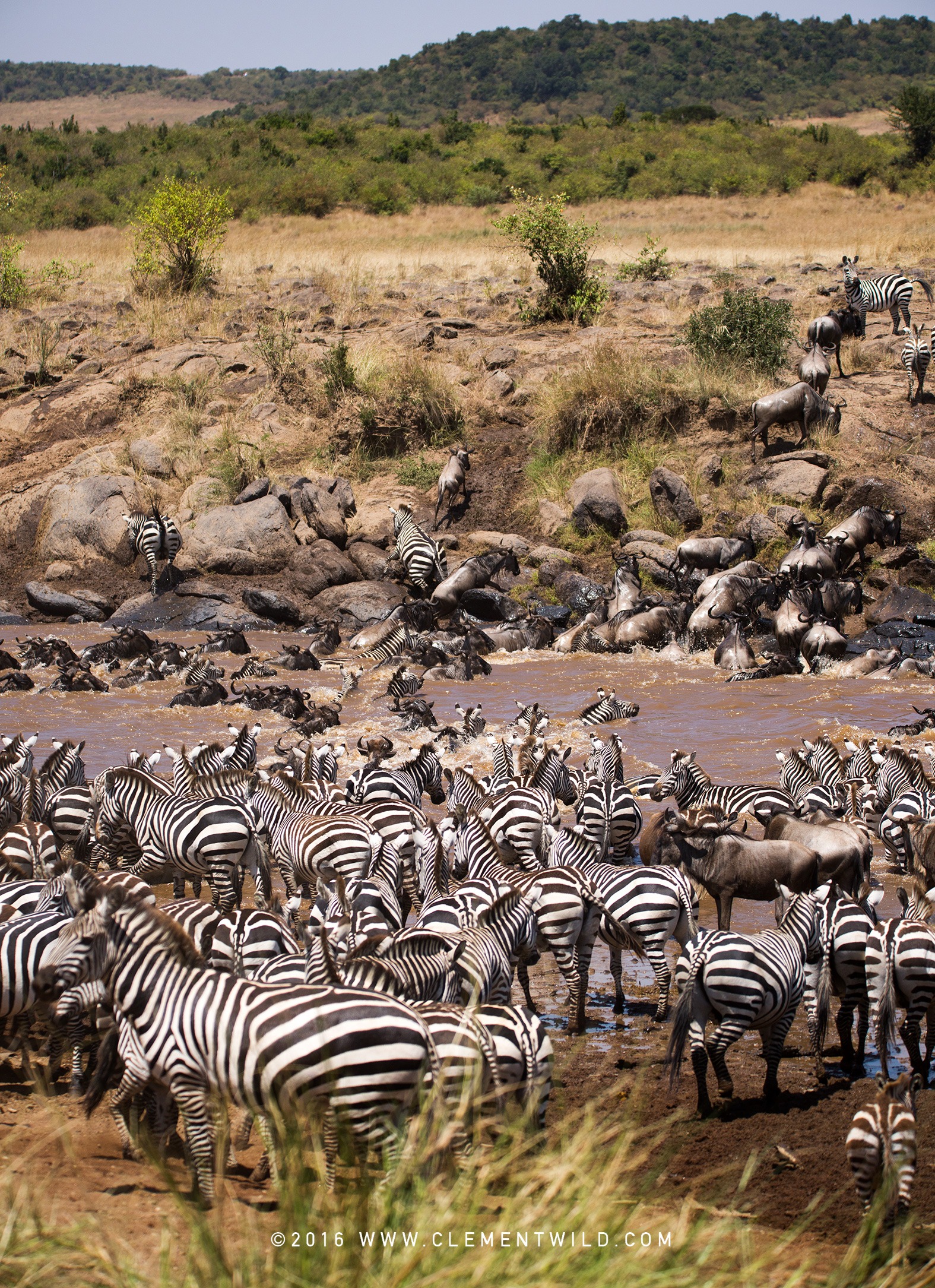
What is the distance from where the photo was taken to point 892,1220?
392 centimetres

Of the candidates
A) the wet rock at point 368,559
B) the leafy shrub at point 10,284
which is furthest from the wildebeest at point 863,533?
the leafy shrub at point 10,284

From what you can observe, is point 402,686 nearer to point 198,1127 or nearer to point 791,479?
point 791,479

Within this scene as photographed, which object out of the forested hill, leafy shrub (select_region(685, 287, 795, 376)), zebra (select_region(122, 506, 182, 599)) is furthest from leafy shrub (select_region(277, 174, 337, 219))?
the forested hill

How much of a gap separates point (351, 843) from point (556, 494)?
14738 mm

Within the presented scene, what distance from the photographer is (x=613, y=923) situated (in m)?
6.25

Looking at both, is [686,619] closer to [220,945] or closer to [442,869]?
[442,869]

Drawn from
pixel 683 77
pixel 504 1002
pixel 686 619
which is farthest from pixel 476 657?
pixel 683 77

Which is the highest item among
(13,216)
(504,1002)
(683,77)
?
(683,77)

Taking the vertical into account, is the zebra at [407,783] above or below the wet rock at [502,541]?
below

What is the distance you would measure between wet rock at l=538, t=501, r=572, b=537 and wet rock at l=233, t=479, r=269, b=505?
5051 mm

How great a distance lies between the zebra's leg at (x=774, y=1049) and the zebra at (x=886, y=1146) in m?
1.18

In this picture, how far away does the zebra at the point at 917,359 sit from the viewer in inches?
817

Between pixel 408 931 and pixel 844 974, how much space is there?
219cm

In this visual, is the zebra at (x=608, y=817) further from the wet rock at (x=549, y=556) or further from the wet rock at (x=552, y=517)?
the wet rock at (x=552, y=517)
